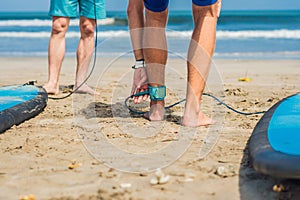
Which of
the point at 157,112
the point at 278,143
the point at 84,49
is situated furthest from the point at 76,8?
the point at 278,143

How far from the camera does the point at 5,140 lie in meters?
2.57

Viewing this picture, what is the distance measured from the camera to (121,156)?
7.33ft

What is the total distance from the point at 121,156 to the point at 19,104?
3.78ft

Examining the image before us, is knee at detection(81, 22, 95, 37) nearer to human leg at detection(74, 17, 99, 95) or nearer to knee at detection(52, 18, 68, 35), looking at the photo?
human leg at detection(74, 17, 99, 95)

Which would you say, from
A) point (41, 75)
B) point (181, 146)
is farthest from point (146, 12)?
point (41, 75)

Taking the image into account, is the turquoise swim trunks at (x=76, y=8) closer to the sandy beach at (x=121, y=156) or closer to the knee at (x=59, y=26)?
the knee at (x=59, y=26)

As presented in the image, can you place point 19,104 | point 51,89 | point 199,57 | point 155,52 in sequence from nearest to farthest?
point 199,57 → point 155,52 → point 19,104 → point 51,89

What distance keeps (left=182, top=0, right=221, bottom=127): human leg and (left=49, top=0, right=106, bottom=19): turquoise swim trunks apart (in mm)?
1620

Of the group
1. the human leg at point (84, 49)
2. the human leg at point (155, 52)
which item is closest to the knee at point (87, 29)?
the human leg at point (84, 49)

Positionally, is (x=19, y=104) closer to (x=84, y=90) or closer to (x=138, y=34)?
(x=138, y=34)

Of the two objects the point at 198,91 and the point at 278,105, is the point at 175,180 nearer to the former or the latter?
the point at 198,91

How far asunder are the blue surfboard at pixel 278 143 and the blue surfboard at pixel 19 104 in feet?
4.98

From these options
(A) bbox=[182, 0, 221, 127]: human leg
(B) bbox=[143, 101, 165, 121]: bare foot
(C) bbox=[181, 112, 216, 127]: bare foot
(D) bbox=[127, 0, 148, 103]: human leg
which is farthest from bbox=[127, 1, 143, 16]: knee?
(C) bbox=[181, 112, 216, 127]: bare foot

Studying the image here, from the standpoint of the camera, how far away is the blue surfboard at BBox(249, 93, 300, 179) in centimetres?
169
